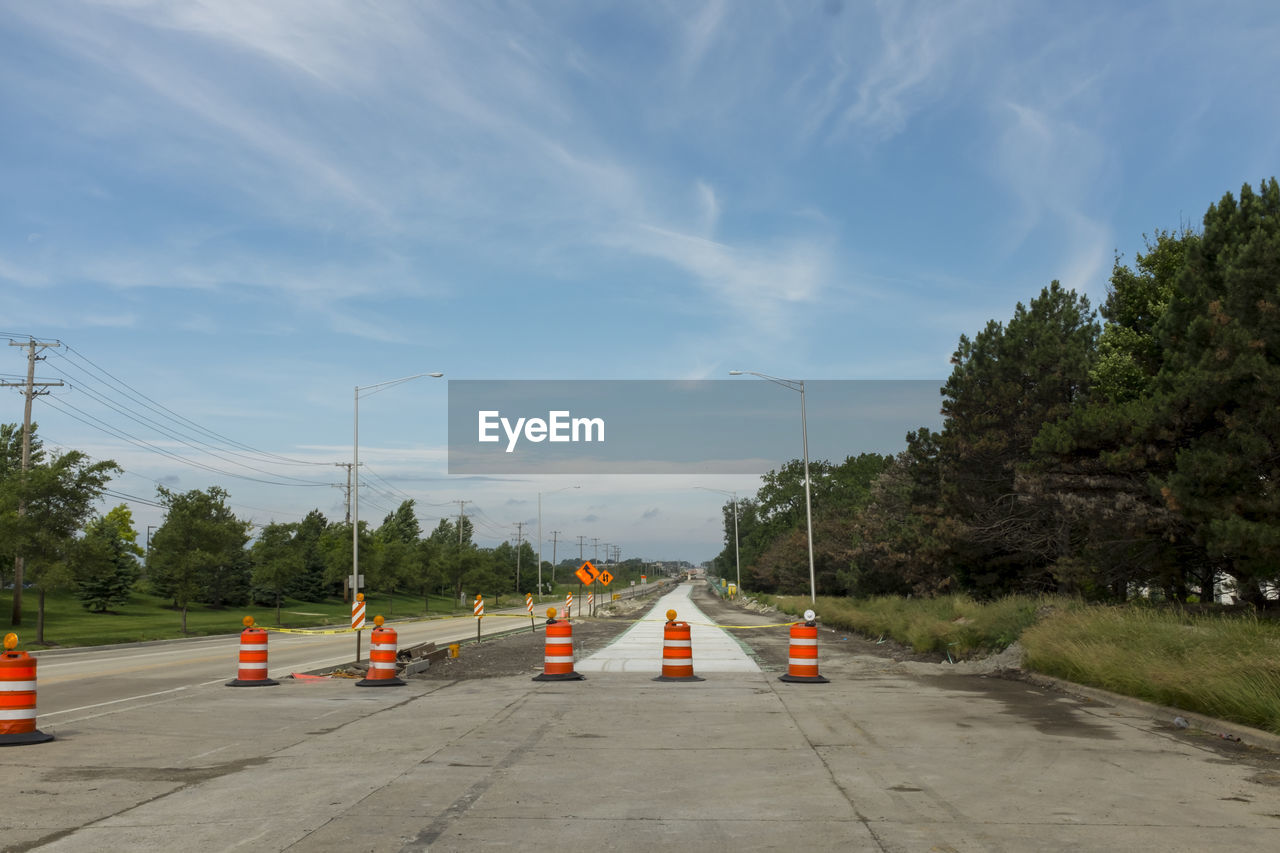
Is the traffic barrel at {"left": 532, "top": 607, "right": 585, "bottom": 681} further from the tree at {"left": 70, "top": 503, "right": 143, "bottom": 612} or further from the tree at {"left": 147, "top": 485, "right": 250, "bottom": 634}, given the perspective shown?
the tree at {"left": 147, "top": 485, "right": 250, "bottom": 634}

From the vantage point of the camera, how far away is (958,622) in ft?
82.4

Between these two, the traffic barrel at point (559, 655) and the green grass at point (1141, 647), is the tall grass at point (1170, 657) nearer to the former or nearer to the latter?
the green grass at point (1141, 647)

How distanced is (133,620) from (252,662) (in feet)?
137

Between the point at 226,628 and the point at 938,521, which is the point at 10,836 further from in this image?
the point at 226,628

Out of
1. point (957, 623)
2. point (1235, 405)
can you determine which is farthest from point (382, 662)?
point (1235, 405)

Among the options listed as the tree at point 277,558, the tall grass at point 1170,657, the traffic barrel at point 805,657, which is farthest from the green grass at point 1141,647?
the tree at point 277,558

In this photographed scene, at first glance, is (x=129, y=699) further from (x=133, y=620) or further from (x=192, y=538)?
(x=133, y=620)

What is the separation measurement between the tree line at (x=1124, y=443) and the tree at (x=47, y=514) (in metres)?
30.2

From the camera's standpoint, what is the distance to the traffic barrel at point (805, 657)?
18359 millimetres

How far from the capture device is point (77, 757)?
1088 centimetres

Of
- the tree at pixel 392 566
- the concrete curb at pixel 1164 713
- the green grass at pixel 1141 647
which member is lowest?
the concrete curb at pixel 1164 713

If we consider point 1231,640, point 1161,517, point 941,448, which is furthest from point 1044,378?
point 1231,640

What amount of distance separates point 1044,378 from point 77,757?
91.6 ft

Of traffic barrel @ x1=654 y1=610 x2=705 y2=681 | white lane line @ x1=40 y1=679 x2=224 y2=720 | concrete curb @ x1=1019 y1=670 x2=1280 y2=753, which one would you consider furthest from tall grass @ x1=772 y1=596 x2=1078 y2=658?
white lane line @ x1=40 y1=679 x2=224 y2=720
